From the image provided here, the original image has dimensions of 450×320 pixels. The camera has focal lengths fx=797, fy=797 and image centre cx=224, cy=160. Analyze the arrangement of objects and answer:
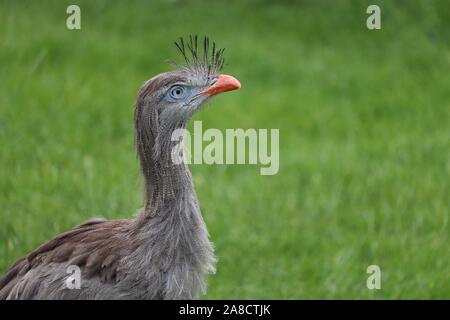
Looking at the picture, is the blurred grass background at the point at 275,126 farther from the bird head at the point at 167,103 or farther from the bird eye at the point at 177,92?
the bird eye at the point at 177,92

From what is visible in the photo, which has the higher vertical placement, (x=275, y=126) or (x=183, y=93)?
(x=275, y=126)

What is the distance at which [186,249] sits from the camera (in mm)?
3160

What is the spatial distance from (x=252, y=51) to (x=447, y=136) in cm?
227

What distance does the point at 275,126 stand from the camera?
6.79 metres

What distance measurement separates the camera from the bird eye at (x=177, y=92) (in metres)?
3.17

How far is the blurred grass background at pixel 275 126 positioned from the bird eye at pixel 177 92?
0.39 m

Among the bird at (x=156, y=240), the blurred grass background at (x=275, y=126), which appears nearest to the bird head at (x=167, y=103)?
the bird at (x=156, y=240)

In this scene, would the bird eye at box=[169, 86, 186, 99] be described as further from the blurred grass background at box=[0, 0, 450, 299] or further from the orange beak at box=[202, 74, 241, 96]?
the blurred grass background at box=[0, 0, 450, 299]

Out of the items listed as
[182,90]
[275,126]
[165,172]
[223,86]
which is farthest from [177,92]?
[275,126]

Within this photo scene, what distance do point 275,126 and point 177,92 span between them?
364 centimetres

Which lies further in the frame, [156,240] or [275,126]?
[275,126]

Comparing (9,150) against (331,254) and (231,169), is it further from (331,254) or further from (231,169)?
(331,254)

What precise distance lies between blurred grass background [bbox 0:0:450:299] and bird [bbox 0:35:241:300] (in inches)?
9.4

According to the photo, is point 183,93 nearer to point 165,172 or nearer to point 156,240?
point 165,172
